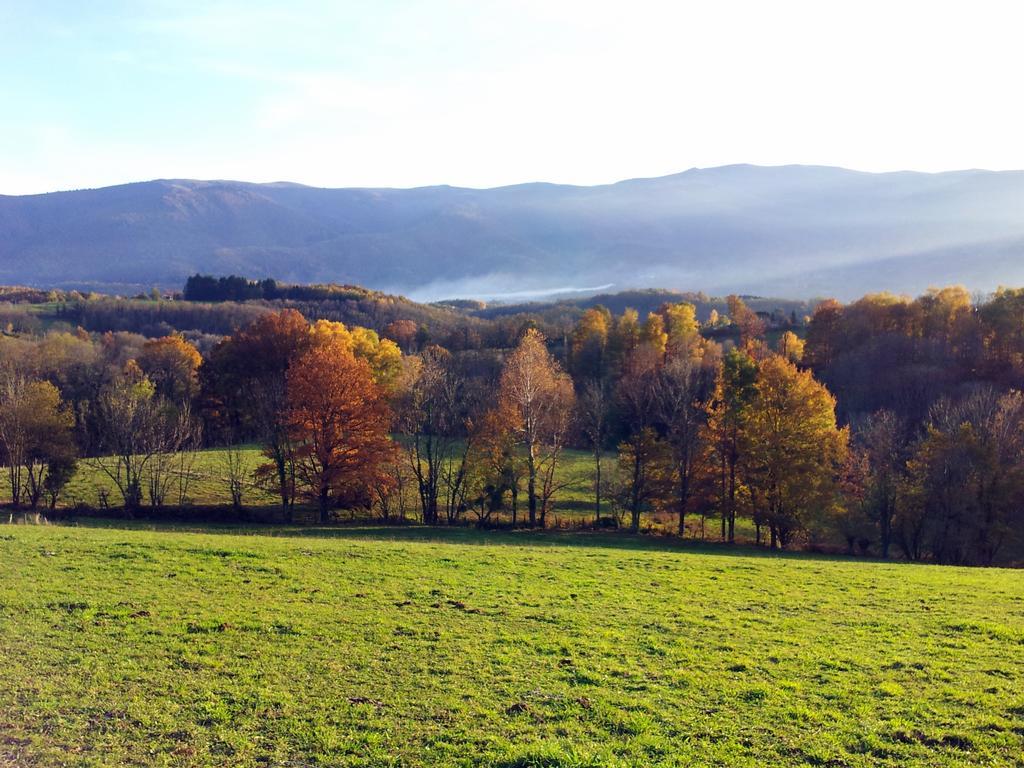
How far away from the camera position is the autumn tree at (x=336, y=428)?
4594cm

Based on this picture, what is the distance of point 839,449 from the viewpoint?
148 ft

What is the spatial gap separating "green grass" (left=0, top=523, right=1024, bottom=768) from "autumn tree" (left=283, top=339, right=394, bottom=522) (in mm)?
21852

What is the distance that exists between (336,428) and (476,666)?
34330mm

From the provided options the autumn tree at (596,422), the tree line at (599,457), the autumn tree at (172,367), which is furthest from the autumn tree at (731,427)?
the autumn tree at (172,367)

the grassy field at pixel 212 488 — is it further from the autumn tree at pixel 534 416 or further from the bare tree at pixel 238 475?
the autumn tree at pixel 534 416

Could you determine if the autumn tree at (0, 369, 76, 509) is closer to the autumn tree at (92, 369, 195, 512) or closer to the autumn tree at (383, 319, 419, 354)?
the autumn tree at (92, 369, 195, 512)

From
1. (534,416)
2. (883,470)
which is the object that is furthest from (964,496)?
(534,416)

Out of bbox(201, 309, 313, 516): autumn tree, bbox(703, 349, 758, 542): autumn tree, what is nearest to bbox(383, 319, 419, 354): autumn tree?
bbox(201, 309, 313, 516): autumn tree

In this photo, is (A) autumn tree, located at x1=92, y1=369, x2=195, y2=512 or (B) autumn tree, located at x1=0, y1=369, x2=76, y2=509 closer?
(B) autumn tree, located at x1=0, y1=369, x2=76, y2=509

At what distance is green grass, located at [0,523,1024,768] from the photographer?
34.4 feet

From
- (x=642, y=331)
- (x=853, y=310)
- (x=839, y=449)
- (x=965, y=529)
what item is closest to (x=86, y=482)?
(x=839, y=449)

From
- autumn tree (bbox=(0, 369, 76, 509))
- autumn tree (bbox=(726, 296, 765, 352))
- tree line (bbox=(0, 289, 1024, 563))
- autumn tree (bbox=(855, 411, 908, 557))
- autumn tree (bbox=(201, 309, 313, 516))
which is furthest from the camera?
autumn tree (bbox=(726, 296, 765, 352))

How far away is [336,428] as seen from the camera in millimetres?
46344

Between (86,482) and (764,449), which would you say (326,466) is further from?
(764,449)
